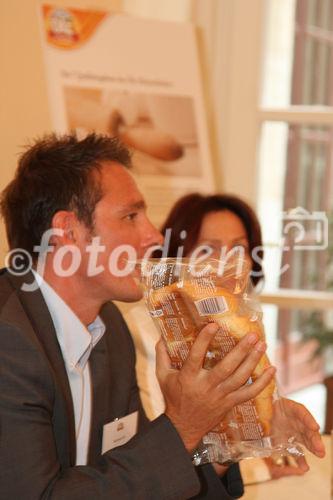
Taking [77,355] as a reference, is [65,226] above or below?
above

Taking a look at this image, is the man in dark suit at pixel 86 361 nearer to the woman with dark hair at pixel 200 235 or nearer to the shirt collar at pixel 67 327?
the shirt collar at pixel 67 327

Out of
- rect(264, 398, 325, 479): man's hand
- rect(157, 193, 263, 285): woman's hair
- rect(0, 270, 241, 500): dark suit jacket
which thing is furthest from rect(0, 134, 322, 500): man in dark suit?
rect(157, 193, 263, 285): woman's hair

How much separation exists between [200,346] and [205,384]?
0.26 ft

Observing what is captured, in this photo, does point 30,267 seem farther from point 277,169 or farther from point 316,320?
point 316,320

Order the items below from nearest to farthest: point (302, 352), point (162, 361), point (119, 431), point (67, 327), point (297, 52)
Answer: point (162, 361) < point (67, 327) < point (119, 431) < point (297, 52) < point (302, 352)

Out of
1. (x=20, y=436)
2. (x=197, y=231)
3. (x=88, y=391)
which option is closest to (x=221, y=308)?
(x=20, y=436)

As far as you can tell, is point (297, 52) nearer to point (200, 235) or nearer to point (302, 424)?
point (200, 235)

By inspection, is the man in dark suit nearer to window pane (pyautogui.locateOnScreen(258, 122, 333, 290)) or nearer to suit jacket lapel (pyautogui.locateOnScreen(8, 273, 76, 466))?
suit jacket lapel (pyautogui.locateOnScreen(8, 273, 76, 466))

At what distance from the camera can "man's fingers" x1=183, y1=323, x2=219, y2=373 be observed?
115 cm

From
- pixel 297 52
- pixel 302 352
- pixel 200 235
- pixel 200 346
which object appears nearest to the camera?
pixel 200 346

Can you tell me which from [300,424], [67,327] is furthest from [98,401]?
[300,424]

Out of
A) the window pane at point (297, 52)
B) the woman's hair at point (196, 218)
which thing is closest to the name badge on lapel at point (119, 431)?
the woman's hair at point (196, 218)

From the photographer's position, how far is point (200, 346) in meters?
1.16

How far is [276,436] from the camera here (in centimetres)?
134
